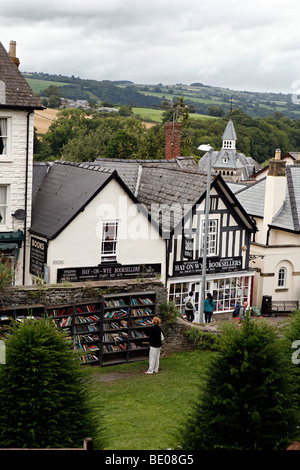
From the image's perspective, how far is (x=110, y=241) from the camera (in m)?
24.9

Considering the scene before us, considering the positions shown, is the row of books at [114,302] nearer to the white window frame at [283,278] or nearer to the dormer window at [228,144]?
the white window frame at [283,278]

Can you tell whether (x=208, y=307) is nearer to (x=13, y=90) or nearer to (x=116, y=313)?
(x=116, y=313)

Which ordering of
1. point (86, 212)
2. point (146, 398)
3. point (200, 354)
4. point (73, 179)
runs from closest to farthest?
point (146, 398)
point (200, 354)
point (86, 212)
point (73, 179)

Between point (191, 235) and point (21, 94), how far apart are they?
29.5 feet

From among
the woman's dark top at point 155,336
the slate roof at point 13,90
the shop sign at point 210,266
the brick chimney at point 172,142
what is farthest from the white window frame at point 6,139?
the brick chimney at point 172,142

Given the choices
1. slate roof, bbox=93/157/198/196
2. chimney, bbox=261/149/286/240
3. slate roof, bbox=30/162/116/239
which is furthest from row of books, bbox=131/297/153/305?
chimney, bbox=261/149/286/240

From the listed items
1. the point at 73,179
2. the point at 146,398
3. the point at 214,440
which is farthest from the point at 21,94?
the point at 214,440

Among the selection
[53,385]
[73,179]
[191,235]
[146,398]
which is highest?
[73,179]

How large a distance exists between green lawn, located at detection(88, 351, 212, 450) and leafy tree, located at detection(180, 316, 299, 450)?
2.52ft

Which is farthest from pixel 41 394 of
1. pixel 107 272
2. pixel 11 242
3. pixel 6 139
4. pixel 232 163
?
pixel 232 163

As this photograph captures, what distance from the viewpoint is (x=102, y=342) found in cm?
1936

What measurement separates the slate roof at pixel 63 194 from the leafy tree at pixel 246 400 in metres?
13.8

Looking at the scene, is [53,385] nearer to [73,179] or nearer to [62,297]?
[62,297]

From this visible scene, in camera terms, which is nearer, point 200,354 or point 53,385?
point 53,385
